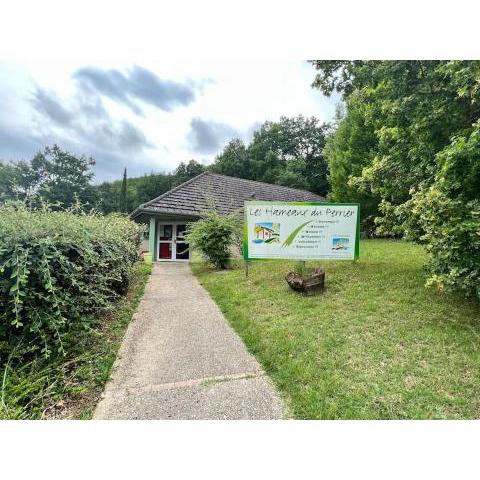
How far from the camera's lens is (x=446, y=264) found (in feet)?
12.7

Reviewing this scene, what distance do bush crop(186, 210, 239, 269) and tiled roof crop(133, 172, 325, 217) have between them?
2.06 m

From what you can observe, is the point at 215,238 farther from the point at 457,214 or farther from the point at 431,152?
the point at 457,214

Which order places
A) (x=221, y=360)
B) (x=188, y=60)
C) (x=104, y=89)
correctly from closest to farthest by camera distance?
(x=188, y=60) < (x=221, y=360) < (x=104, y=89)

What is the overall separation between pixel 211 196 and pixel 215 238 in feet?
14.3

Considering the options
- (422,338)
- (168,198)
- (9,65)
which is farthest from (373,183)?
(168,198)

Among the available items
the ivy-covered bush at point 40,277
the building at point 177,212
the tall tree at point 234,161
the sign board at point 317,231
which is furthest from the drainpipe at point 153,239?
the tall tree at point 234,161

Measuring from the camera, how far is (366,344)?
3.58 m

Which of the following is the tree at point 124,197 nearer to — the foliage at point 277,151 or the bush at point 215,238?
the foliage at point 277,151

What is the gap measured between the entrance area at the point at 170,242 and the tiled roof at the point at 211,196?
1005 mm

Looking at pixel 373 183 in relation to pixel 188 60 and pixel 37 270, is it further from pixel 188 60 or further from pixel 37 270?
pixel 37 270

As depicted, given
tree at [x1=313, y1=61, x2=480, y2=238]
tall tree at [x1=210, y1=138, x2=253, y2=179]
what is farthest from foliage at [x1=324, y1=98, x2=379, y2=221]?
tall tree at [x1=210, y1=138, x2=253, y2=179]

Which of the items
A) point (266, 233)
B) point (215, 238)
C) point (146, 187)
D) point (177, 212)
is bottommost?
point (215, 238)

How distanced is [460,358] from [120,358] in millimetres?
3946

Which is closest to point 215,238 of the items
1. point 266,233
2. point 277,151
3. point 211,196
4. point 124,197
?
point 266,233
